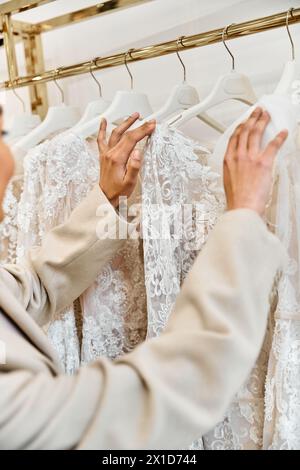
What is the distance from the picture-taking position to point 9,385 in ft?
1.66

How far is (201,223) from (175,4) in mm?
608

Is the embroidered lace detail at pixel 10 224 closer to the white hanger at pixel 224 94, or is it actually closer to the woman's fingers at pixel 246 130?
the white hanger at pixel 224 94

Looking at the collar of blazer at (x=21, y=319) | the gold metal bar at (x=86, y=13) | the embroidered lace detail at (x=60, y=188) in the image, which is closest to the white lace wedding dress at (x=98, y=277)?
the embroidered lace detail at (x=60, y=188)

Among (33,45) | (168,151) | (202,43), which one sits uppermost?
(33,45)

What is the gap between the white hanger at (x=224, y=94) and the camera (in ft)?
2.59

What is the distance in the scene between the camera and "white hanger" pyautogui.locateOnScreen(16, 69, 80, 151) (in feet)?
3.15

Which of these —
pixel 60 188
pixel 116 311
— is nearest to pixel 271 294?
pixel 116 311

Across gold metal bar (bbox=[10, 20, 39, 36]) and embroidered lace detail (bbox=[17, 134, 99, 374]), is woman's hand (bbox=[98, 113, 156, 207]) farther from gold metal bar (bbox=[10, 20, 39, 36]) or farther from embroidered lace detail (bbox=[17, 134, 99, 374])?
gold metal bar (bbox=[10, 20, 39, 36])

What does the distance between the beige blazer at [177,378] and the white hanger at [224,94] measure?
0.29 meters

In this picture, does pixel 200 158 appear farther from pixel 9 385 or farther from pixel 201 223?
pixel 9 385

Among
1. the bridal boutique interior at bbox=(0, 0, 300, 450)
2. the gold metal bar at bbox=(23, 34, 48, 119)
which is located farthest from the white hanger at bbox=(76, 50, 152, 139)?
the gold metal bar at bbox=(23, 34, 48, 119)

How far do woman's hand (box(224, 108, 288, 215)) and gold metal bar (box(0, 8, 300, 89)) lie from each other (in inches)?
6.3

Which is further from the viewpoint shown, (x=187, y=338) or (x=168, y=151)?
(x=168, y=151)
